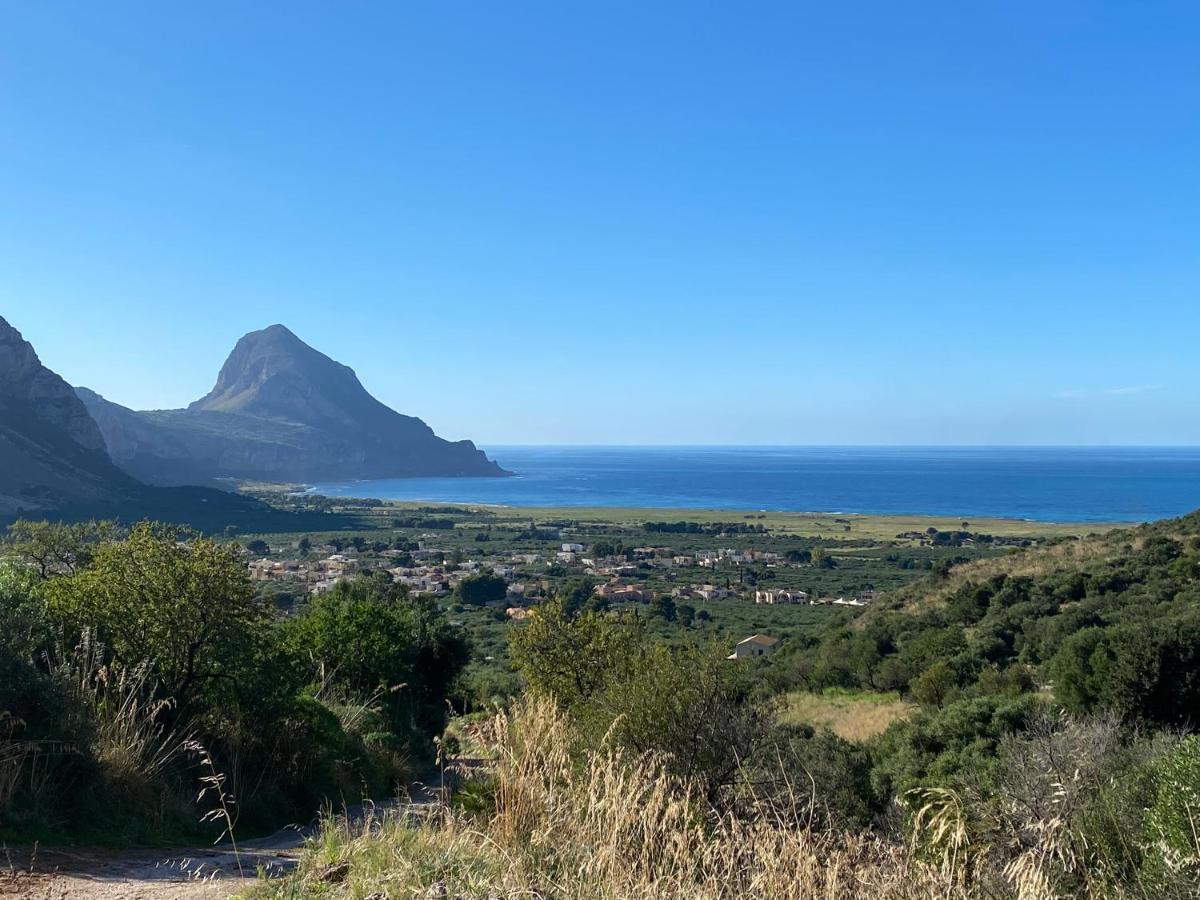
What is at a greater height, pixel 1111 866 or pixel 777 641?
pixel 1111 866

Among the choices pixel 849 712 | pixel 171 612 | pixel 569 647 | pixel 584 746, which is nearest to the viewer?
pixel 584 746

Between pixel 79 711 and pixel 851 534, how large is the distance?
9590cm

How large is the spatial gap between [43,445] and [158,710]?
107m

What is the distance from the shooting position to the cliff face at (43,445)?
80.9 metres

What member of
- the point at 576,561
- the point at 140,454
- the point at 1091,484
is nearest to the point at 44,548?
the point at 576,561

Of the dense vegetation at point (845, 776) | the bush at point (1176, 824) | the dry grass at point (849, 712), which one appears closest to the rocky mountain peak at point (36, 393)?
the dry grass at point (849, 712)

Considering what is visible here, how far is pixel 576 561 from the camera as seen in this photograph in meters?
73.8

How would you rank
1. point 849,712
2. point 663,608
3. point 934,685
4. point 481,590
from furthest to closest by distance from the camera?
point 481,590 → point 663,608 → point 849,712 → point 934,685

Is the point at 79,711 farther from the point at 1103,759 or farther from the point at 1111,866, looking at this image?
the point at 1103,759

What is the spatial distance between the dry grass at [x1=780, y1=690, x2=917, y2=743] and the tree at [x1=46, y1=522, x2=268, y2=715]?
13662 millimetres

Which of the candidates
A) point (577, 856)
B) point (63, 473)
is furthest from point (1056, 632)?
point (63, 473)

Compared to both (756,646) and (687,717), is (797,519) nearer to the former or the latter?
(756,646)

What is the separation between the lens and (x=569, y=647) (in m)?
19.2

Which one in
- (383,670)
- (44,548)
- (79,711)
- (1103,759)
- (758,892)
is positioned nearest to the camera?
(758,892)
